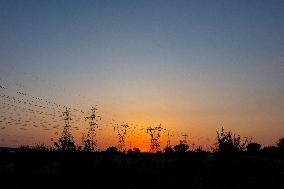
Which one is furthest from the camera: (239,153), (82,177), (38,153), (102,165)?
(38,153)

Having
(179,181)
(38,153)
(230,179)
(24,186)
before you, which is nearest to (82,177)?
(24,186)

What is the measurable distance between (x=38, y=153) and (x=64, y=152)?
1327cm

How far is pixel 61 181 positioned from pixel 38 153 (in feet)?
47.6

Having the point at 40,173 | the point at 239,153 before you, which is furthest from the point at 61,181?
the point at 239,153

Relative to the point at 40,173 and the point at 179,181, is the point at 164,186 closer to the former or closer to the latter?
the point at 179,181

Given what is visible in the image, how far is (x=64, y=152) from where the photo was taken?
2925 centimetres

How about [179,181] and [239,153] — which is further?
[239,153]

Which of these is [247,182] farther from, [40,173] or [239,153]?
[40,173]

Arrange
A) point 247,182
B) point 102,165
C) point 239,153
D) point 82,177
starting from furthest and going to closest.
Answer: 1. point 102,165
2. point 239,153
3. point 82,177
4. point 247,182

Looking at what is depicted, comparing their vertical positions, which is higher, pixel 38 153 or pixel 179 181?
pixel 38 153

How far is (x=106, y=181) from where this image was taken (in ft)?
90.5

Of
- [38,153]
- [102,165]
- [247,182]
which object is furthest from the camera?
[38,153]

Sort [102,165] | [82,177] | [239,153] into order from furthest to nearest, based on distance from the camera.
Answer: [102,165], [239,153], [82,177]

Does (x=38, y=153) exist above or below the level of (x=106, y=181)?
above
